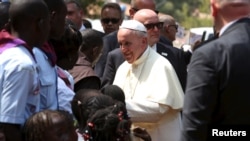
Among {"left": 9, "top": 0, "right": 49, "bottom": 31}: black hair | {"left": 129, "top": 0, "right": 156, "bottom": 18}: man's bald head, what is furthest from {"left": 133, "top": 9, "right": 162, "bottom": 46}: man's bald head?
{"left": 9, "top": 0, "right": 49, "bottom": 31}: black hair

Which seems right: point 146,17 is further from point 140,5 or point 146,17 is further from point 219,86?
point 219,86

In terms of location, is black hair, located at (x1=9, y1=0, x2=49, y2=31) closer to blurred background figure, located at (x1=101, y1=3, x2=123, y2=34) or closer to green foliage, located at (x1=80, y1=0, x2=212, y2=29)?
blurred background figure, located at (x1=101, y1=3, x2=123, y2=34)

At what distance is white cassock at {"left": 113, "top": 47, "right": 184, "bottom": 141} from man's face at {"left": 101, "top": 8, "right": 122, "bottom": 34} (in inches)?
136

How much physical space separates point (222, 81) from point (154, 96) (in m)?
2.41

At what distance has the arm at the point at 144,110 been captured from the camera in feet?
22.7

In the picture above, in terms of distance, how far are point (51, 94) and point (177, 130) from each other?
2.28 metres

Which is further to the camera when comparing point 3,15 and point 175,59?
point 175,59

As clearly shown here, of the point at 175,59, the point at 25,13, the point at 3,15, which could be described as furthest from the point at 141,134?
the point at 175,59

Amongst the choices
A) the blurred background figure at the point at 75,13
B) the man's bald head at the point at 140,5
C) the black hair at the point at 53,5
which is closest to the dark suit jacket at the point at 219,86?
the black hair at the point at 53,5

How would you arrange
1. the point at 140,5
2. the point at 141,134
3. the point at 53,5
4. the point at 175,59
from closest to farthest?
the point at 53,5
the point at 141,134
the point at 175,59
the point at 140,5

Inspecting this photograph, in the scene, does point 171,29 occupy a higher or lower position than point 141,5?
lower

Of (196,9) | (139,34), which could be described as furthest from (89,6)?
(196,9)

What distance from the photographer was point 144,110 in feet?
22.7

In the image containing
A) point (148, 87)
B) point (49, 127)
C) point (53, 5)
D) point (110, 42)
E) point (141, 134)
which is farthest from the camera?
point (110, 42)
